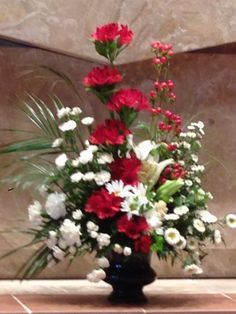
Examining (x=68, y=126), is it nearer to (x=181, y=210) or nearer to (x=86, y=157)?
(x=86, y=157)

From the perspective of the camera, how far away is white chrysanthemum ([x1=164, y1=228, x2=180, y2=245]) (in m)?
1.66

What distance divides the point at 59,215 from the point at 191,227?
27 cm

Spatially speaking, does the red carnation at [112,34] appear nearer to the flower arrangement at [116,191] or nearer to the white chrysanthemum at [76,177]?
the flower arrangement at [116,191]

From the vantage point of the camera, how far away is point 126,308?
5.50ft

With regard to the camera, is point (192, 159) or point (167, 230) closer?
point (167, 230)

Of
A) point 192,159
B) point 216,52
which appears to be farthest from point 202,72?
point 192,159

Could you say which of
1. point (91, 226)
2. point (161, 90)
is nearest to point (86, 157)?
point (91, 226)

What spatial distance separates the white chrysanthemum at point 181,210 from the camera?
67.3 inches

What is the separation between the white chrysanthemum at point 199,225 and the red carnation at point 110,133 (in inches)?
8.9

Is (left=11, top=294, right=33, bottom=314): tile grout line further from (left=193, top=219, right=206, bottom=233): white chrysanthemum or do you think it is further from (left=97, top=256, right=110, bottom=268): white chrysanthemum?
(left=193, top=219, right=206, bottom=233): white chrysanthemum

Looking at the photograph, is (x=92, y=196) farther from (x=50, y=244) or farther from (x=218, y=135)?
(x=218, y=135)

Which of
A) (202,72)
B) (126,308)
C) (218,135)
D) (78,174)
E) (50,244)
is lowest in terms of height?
(126,308)

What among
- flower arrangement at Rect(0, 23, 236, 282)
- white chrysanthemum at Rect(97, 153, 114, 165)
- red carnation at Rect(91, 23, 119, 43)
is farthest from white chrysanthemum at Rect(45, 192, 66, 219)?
red carnation at Rect(91, 23, 119, 43)

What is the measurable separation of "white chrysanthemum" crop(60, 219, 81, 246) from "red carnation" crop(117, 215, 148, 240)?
0.08 meters
